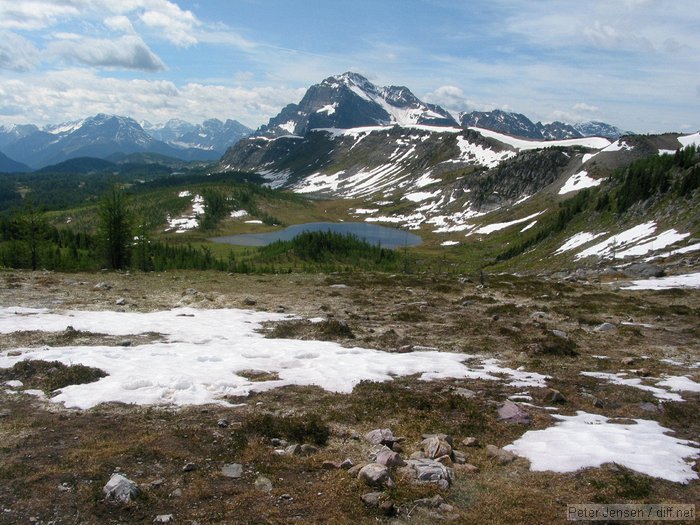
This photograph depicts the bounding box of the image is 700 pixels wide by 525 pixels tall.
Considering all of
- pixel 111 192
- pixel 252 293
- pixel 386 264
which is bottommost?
pixel 386 264

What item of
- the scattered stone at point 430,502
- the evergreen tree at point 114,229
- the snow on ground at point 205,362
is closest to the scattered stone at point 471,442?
the scattered stone at point 430,502

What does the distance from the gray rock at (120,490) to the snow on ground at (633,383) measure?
50.1ft

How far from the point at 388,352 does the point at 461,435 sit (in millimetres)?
8356

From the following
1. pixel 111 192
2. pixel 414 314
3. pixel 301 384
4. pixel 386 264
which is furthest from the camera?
pixel 386 264

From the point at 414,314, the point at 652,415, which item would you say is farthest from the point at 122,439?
the point at 414,314

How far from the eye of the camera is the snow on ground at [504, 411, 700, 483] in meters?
10.2

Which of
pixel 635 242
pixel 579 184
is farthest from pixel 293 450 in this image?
pixel 579 184

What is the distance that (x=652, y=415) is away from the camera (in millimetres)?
13445

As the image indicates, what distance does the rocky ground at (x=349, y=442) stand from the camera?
8.41 meters

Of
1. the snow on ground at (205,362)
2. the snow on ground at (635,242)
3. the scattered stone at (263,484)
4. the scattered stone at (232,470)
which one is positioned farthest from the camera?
the snow on ground at (635,242)

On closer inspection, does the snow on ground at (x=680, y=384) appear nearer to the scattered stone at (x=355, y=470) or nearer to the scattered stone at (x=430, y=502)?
the scattered stone at (x=430, y=502)

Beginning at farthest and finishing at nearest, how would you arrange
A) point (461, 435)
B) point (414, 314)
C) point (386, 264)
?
point (386, 264) < point (414, 314) < point (461, 435)

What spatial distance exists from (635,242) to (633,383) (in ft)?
269

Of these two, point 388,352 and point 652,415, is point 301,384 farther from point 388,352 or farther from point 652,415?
point 652,415
